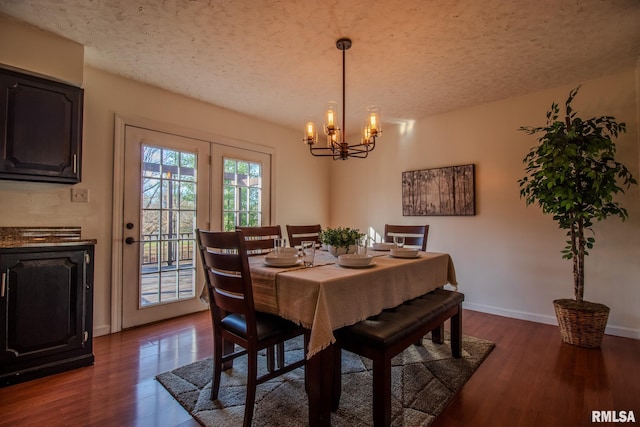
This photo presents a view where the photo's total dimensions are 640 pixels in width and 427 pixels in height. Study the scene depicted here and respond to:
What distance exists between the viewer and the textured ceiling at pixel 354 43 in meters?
1.99

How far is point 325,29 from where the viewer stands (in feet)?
7.21

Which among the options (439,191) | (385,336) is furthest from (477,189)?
(385,336)

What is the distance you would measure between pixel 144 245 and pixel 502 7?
11.5ft

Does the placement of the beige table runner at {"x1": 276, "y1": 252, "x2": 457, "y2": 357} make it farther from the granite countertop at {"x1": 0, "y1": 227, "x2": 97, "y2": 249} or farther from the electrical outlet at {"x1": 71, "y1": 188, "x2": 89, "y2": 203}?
the electrical outlet at {"x1": 71, "y1": 188, "x2": 89, "y2": 203}

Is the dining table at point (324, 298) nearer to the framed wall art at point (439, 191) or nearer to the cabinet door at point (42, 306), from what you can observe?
the cabinet door at point (42, 306)

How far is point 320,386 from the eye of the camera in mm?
1495

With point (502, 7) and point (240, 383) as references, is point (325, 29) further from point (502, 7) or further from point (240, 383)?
point (240, 383)

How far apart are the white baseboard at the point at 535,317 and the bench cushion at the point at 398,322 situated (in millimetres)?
1591

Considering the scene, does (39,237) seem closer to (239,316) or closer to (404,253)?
(239,316)

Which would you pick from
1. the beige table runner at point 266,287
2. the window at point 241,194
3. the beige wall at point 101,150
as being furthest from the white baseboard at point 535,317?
the beige wall at point 101,150

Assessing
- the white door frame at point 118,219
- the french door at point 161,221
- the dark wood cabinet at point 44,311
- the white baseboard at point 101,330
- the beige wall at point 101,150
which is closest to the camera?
the dark wood cabinet at point 44,311

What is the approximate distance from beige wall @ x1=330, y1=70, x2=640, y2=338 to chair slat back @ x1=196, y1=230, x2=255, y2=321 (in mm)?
3004

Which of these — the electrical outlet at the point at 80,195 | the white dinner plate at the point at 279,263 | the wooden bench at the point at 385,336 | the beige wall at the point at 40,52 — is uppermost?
the beige wall at the point at 40,52

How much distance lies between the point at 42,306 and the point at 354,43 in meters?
2.86
